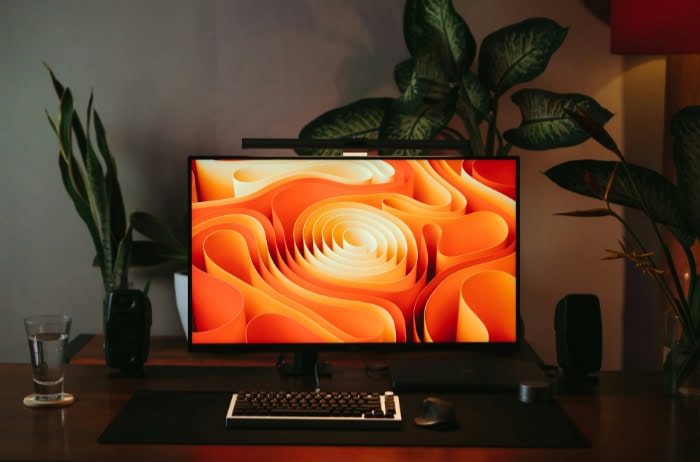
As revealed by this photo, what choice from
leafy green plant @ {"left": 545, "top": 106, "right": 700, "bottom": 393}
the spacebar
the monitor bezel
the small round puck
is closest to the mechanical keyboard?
Result: the spacebar

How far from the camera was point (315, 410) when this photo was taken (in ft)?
4.72

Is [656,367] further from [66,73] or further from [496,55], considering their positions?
[66,73]

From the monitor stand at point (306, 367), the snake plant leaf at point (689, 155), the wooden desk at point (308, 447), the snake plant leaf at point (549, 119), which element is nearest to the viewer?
the wooden desk at point (308, 447)

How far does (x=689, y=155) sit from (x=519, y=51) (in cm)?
55

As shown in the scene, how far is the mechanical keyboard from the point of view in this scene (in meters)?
1.41

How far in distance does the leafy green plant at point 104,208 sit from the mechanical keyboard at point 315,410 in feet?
2.29

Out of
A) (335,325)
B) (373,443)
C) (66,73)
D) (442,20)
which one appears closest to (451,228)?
(335,325)

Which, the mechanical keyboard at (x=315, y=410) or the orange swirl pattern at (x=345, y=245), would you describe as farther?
the orange swirl pattern at (x=345, y=245)

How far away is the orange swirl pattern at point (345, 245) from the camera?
5.35ft

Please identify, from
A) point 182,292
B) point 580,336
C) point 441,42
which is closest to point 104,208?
point 182,292

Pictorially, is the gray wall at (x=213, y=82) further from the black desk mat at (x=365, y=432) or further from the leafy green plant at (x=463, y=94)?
the black desk mat at (x=365, y=432)

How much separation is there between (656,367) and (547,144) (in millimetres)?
766

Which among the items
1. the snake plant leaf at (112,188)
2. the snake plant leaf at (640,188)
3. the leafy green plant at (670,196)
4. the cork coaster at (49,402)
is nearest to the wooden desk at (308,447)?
the cork coaster at (49,402)

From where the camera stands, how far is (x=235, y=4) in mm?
2246
